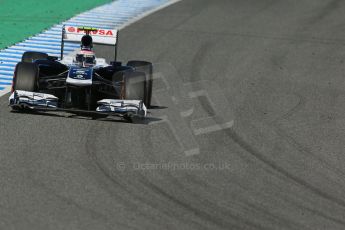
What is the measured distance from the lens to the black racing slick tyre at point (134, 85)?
564 inches

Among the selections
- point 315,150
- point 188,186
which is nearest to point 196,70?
point 315,150

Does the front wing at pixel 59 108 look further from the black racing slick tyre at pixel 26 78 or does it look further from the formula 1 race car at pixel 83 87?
the black racing slick tyre at pixel 26 78

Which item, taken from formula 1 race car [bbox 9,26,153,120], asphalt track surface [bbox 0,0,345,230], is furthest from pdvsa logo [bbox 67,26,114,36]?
asphalt track surface [bbox 0,0,345,230]

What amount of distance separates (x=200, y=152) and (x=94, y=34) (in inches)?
164

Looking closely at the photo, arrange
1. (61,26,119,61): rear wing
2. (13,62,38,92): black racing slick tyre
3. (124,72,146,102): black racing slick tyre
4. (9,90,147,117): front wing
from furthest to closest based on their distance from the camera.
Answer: (61,26,119,61): rear wing
(124,72,146,102): black racing slick tyre
(13,62,38,92): black racing slick tyre
(9,90,147,117): front wing

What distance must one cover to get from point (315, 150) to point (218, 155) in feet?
5.48

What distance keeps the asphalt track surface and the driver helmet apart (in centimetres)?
124

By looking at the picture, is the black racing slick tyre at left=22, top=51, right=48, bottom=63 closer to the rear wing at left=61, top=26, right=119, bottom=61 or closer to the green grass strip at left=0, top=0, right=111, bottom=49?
the rear wing at left=61, top=26, right=119, bottom=61

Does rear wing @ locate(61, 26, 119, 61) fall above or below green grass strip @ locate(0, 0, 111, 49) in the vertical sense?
above

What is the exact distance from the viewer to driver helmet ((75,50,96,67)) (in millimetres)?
14861

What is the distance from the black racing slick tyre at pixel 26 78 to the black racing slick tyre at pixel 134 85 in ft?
4.99

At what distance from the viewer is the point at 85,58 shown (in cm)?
1491

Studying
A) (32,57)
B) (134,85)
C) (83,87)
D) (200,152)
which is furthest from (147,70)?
(200,152)

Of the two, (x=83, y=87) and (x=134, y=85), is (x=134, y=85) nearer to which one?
(x=134, y=85)
